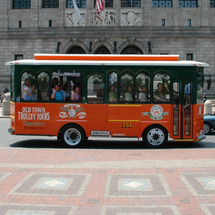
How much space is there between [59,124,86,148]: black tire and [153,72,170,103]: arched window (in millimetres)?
3037

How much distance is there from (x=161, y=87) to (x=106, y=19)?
27.1m

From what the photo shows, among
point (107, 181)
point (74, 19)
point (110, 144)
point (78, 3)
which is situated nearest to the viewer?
point (107, 181)

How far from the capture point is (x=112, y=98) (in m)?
12.5

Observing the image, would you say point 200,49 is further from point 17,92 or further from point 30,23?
point 17,92

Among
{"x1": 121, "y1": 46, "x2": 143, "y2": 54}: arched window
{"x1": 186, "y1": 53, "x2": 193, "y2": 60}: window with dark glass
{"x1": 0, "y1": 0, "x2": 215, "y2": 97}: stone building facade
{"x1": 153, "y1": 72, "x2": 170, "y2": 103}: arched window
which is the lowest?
{"x1": 153, "y1": 72, "x2": 170, "y2": 103}: arched window

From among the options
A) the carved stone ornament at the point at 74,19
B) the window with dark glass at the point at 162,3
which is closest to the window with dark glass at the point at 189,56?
the window with dark glass at the point at 162,3

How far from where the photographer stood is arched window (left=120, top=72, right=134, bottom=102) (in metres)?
12.5

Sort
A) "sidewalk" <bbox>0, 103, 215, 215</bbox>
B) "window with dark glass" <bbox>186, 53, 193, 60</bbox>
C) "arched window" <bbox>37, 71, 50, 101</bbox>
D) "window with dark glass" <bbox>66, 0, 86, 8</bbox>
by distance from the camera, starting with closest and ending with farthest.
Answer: "sidewalk" <bbox>0, 103, 215, 215</bbox> < "arched window" <bbox>37, 71, 50, 101</bbox> < "window with dark glass" <bbox>186, 53, 193, 60</bbox> < "window with dark glass" <bbox>66, 0, 86, 8</bbox>

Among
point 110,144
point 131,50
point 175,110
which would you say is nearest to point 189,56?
point 131,50

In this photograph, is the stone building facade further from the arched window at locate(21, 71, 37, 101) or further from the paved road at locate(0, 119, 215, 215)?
the paved road at locate(0, 119, 215, 215)

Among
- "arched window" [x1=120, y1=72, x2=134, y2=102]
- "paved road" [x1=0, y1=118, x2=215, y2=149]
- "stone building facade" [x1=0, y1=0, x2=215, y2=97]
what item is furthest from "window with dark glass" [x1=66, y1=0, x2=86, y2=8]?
"arched window" [x1=120, y1=72, x2=134, y2=102]

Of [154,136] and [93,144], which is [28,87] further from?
[154,136]

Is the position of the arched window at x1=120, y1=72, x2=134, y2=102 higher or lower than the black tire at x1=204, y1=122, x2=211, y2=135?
higher

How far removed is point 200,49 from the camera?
124 ft
